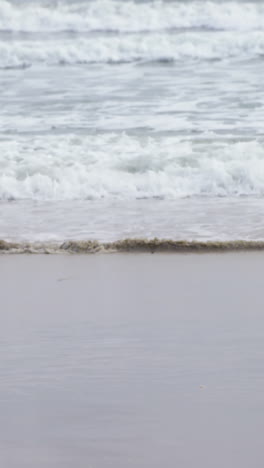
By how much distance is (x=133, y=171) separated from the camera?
24.2ft

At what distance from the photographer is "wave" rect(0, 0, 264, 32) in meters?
19.4

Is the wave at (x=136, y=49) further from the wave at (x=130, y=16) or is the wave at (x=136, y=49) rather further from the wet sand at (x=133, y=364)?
the wet sand at (x=133, y=364)

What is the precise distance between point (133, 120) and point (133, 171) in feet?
9.68

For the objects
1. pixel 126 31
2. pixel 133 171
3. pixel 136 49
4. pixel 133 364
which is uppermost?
pixel 126 31

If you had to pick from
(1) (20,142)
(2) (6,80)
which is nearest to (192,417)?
(1) (20,142)

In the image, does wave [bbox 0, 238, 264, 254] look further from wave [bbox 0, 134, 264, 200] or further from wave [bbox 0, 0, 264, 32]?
wave [bbox 0, 0, 264, 32]

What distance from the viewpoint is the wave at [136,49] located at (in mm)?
15836

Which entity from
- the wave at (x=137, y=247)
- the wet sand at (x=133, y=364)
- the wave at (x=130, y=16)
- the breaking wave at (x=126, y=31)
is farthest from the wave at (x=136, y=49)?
the wet sand at (x=133, y=364)

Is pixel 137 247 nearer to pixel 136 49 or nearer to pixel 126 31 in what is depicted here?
pixel 136 49

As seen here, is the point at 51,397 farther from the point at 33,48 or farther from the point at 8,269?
the point at 33,48

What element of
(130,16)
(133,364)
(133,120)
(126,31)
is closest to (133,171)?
(133,120)

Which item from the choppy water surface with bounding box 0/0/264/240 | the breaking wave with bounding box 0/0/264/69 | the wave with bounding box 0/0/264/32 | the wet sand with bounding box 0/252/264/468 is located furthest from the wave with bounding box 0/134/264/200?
the wave with bounding box 0/0/264/32

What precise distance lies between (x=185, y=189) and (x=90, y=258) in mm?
2342

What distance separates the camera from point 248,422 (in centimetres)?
249
